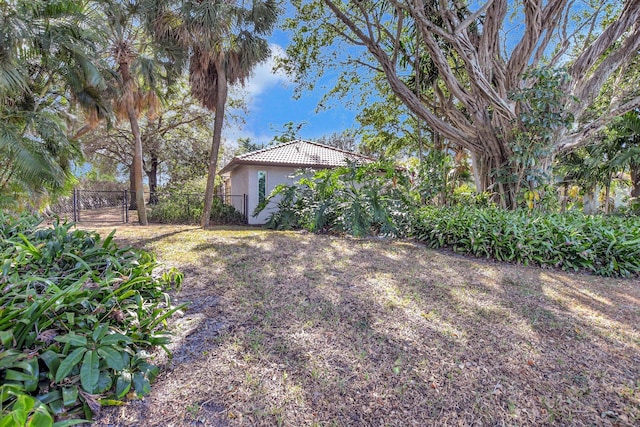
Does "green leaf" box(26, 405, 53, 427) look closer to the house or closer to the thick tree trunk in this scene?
the thick tree trunk

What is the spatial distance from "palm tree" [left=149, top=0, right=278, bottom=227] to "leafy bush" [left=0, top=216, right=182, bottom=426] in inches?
274

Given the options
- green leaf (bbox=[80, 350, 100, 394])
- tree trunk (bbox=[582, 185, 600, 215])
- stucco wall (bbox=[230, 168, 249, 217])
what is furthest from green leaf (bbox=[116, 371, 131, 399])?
tree trunk (bbox=[582, 185, 600, 215])

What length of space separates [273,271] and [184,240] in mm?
2534

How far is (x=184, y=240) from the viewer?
214 inches

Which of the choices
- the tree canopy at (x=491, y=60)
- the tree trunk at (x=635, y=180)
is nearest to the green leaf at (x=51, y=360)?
the tree canopy at (x=491, y=60)

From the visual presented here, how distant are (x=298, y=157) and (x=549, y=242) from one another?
368 inches

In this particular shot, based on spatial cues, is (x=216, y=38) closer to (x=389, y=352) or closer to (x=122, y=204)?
(x=389, y=352)

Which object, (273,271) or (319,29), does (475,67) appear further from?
(273,271)

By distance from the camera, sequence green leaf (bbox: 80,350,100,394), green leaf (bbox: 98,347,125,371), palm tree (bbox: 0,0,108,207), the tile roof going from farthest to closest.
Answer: the tile roof, palm tree (bbox: 0,0,108,207), green leaf (bbox: 98,347,125,371), green leaf (bbox: 80,350,100,394)

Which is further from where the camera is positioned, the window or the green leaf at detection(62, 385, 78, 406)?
the window

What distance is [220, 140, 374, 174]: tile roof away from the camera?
1149 cm

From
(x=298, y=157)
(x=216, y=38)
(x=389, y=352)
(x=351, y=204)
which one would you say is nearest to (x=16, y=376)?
(x=389, y=352)

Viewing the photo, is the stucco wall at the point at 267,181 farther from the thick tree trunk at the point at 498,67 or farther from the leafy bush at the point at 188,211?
the thick tree trunk at the point at 498,67

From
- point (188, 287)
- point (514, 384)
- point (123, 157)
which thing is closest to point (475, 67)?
point (514, 384)
